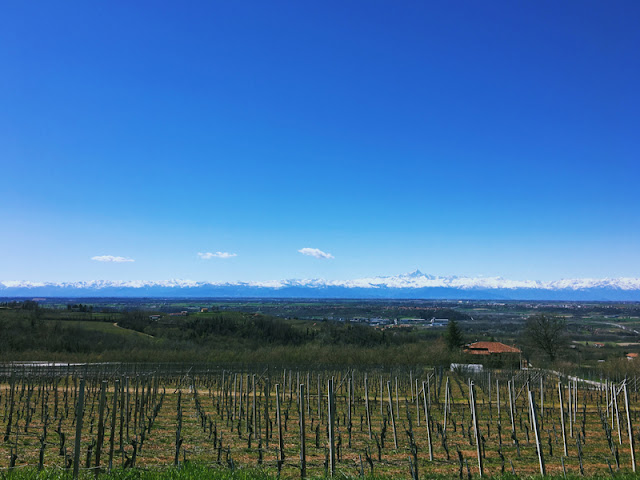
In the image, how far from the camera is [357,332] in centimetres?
7400

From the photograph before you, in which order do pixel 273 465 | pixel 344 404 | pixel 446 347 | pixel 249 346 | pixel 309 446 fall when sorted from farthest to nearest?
pixel 249 346 < pixel 446 347 < pixel 344 404 < pixel 309 446 < pixel 273 465

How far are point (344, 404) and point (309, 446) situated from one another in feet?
32.7

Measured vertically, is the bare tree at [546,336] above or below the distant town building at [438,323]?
above

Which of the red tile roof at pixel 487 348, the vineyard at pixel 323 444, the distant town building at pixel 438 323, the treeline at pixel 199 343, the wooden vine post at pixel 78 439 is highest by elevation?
the wooden vine post at pixel 78 439

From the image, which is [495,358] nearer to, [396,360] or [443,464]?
[396,360]

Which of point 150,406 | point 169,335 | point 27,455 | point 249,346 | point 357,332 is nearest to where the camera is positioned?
point 27,455

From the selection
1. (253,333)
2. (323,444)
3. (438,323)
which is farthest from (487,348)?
(438,323)

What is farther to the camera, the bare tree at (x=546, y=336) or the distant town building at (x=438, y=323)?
the distant town building at (x=438, y=323)

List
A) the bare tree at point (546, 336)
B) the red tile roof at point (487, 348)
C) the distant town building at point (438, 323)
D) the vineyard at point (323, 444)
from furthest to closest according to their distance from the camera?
the distant town building at point (438, 323) < the red tile roof at point (487, 348) < the bare tree at point (546, 336) < the vineyard at point (323, 444)

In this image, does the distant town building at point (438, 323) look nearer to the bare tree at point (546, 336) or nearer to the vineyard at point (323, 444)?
the bare tree at point (546, 336)

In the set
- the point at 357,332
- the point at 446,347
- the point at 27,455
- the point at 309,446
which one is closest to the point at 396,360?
the point at 446,347

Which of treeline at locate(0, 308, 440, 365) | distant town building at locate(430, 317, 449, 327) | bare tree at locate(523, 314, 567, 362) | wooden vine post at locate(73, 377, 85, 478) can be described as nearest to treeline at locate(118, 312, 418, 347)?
treeline at locate(0, 308, 440, 365)

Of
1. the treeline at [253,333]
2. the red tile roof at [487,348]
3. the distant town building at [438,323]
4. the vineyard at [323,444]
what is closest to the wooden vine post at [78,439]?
the vineyard at [323,444]

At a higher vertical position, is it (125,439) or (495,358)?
(125,439)
